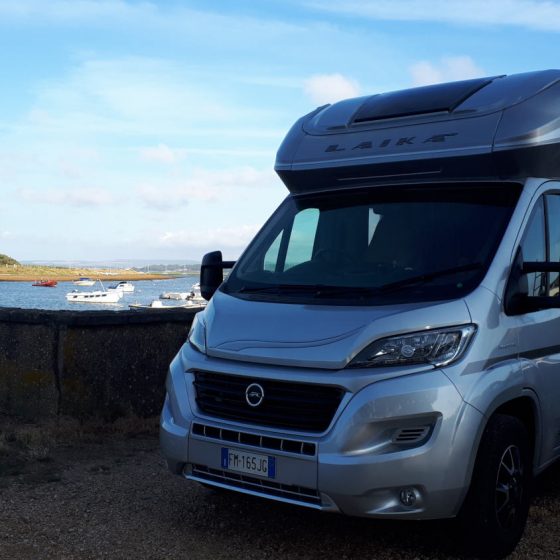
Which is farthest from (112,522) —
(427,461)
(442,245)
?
(442,245)

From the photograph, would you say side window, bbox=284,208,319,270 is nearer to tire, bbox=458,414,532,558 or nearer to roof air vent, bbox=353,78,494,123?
roof air vent, bbox=353,78,494,123

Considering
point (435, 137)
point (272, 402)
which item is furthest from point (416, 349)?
point (435, 137)

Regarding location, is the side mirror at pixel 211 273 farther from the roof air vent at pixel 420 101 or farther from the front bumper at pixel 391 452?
the front bumper at pixel 391 452

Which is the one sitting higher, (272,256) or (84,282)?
(272,256)

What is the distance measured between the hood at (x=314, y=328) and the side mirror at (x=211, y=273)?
101 cm

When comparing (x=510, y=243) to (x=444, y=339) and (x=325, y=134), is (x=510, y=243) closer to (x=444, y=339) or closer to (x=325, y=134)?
(x=444, y=339)

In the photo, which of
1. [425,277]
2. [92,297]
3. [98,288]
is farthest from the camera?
[98,288]

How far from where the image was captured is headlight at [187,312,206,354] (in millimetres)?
4812

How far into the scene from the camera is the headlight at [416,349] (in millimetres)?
4145

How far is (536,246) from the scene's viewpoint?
491 cm

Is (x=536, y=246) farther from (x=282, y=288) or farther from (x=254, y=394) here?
(x=254, y=394)

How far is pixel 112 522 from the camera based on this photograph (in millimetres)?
5254

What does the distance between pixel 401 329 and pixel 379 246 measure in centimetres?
98

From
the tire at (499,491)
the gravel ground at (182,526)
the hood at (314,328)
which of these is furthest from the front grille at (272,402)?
the tire at (499,491)
